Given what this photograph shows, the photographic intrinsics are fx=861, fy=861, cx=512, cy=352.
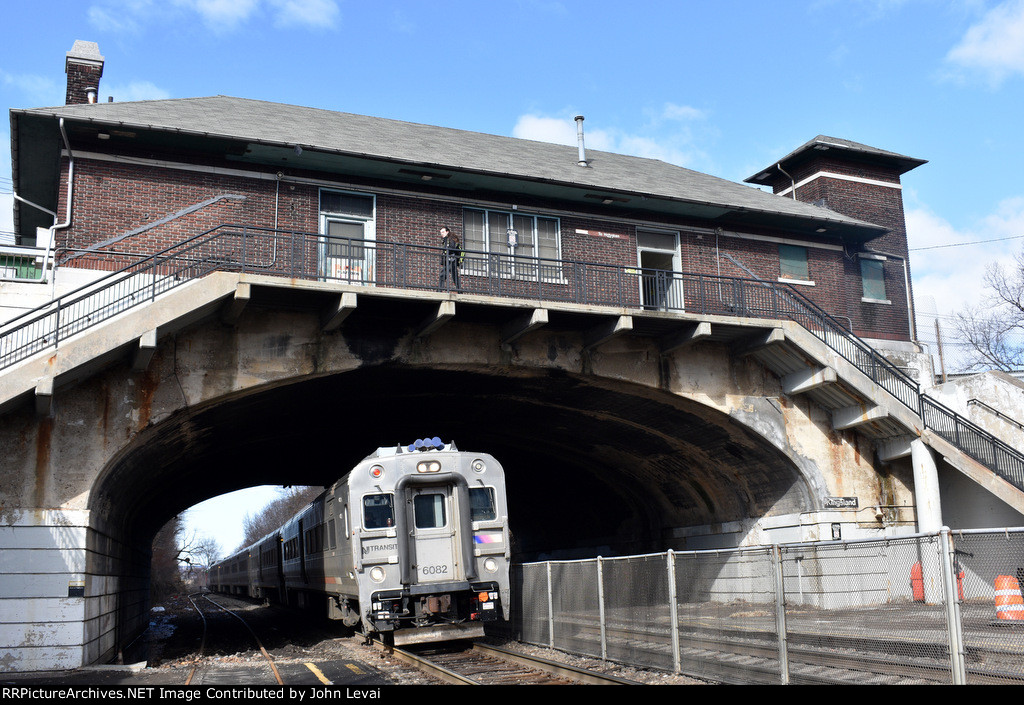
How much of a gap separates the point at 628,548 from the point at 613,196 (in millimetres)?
12045

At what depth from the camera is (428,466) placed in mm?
15375

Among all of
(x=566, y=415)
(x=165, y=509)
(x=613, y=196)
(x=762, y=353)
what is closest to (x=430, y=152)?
(x=613, y=196)

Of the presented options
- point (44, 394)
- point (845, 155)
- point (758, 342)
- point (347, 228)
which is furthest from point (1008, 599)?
point (845, 155)

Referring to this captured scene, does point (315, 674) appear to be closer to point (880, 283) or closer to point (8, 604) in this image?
point (8, 604)

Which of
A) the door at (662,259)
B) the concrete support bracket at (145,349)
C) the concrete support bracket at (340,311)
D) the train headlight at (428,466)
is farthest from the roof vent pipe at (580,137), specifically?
the concrete support bracket at (145,349)

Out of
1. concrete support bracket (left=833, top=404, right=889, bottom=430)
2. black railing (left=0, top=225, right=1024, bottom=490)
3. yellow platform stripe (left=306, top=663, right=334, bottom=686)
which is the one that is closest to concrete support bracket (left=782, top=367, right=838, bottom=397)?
black railing (left=0, top=225, right=1024, bottom=490)

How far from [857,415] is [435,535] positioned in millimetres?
10421

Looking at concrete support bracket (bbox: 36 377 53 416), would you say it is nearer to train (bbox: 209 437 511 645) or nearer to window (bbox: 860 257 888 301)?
train (bbox: 209 437 511 645)

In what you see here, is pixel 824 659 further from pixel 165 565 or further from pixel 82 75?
pixel 165 565

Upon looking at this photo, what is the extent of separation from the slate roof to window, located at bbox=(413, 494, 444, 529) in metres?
7.27

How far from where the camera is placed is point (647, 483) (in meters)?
24.9

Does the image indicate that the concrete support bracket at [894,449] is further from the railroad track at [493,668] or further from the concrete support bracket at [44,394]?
the concrete support bracket at [44,394]

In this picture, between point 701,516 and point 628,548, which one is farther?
point 628,548
